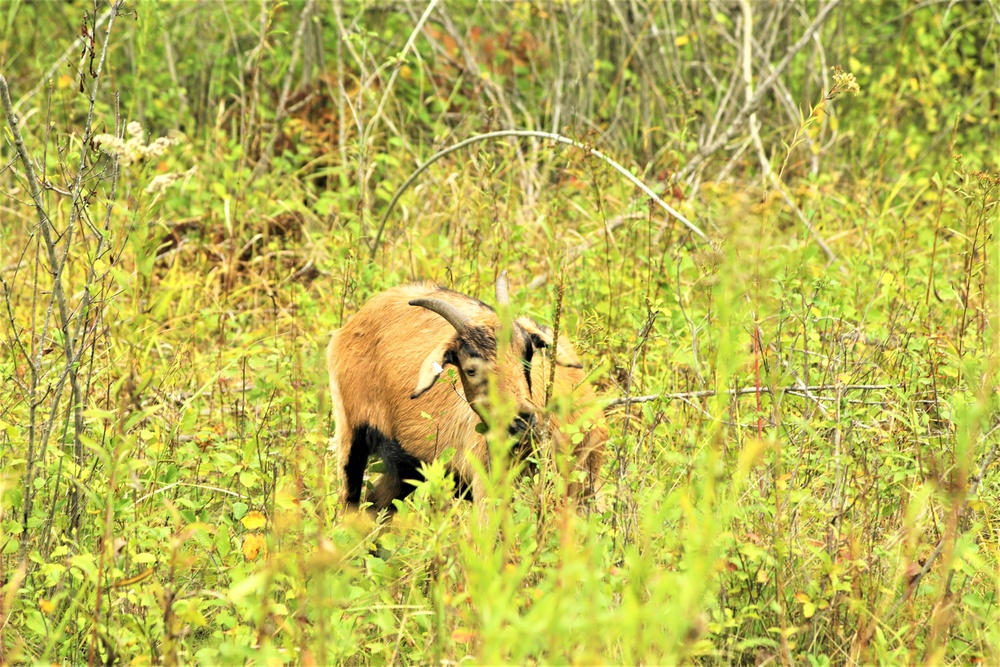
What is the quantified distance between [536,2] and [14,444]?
5703 mm

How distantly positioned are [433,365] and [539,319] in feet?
4.75

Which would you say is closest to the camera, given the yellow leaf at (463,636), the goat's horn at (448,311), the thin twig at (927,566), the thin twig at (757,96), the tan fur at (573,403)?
the yellow leaf at (463,636)

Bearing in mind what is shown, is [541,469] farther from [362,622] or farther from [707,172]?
[707,172]

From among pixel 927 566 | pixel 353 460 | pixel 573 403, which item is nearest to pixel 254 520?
pixel 573 403

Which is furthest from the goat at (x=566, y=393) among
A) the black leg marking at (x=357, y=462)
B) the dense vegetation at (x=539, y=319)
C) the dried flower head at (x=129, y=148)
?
the dried flower head at (x=129, y=148)

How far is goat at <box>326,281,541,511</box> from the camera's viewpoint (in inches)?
165

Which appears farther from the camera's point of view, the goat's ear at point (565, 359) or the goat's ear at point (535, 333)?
the goat's ear at point (535, 333)

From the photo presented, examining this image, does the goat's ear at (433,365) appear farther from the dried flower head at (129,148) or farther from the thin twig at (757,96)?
the thin twig at (757,96)

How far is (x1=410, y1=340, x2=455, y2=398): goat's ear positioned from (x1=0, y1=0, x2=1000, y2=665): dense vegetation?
1.50ft

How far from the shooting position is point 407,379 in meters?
4.62

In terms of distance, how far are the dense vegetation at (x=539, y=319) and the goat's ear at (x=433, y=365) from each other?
46 centimetres

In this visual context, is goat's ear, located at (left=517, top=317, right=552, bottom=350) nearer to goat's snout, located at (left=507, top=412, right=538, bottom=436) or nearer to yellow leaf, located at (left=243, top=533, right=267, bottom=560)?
goat's snout, located at (left=507, top=412, right=538, bottom=436)

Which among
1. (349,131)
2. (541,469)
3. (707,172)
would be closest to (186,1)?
(349,131)

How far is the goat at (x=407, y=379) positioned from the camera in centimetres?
418
